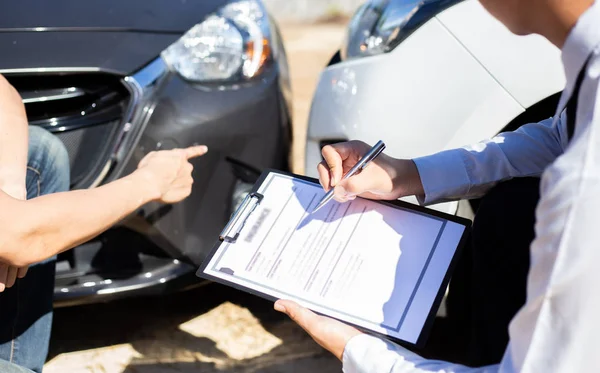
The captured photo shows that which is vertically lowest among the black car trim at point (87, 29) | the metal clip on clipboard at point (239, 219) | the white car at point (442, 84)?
the metal clip on clipboard at point (239, 219)

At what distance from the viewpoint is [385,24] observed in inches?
92.2

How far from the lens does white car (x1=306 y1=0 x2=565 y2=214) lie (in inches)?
80.1

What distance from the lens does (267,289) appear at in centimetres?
156

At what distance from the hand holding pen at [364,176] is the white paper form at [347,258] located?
0.03 m

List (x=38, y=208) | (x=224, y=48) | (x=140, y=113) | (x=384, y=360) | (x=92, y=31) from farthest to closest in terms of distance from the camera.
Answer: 1. (x=224, y=48)
2. (x=92, y=31)
3. (x=140, y=113)
4. (x=38, y=208)
5. (x=384, y=360)

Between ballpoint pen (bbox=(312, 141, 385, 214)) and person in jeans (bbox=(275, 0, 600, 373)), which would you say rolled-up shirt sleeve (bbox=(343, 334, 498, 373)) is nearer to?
person in jeans (bbox=(275, 0, 600, 373))

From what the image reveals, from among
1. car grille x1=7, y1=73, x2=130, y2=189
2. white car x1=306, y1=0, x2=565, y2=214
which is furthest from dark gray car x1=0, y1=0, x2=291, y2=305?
white car x1=306, y1=0, x2=565, y2=214

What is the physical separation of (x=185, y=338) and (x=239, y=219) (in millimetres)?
997

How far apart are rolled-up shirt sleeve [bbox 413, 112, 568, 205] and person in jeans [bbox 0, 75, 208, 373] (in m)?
0.63

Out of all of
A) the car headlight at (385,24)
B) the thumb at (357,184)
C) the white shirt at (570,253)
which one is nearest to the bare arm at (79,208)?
the thumb at (357,184)

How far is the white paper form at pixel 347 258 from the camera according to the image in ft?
4.92

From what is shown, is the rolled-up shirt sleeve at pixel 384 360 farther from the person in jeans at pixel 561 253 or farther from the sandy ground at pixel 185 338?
the sandy ground at pixel 185 338

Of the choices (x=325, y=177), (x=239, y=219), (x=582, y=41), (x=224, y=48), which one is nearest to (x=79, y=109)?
(x=224, y=48)

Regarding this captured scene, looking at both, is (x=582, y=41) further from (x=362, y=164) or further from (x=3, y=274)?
(x=3, y=274)
